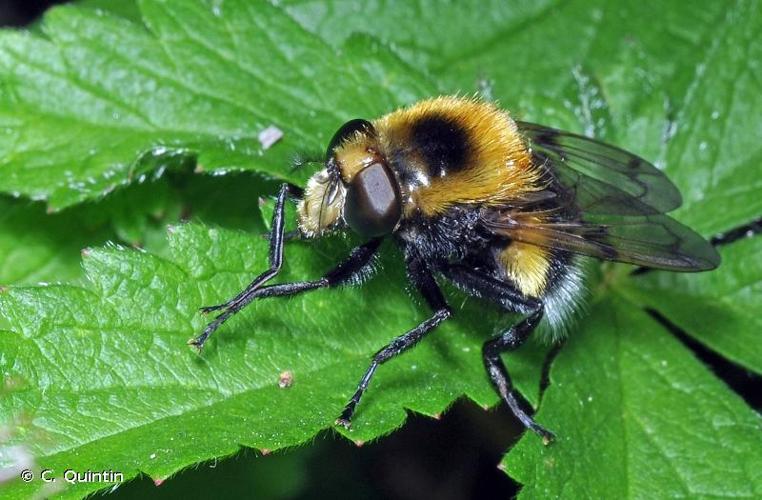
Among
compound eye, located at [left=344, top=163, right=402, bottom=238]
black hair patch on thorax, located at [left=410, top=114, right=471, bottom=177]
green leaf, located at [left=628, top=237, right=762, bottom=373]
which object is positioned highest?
black hair patch on thorax, located at [left=410, top=114, right=471, bottom=177]

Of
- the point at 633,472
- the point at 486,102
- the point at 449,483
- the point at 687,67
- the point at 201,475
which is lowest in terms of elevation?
the point at 449,483

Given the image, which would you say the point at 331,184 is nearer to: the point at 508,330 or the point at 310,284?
the point at 310,284

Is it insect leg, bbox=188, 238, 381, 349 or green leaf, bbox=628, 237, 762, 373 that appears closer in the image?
insect leg, bbox=188, 238, 381, 349

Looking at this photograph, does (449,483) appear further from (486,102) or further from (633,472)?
(486,102)

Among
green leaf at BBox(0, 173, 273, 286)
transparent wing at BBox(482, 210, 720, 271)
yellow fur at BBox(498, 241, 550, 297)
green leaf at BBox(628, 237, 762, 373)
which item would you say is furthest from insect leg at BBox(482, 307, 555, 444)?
green leaf at BBox(0, 173, 273, 286)

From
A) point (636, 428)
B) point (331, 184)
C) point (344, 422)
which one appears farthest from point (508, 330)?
point (331, 184)

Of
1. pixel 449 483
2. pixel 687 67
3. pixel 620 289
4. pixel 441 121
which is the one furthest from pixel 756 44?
pixel 449 483

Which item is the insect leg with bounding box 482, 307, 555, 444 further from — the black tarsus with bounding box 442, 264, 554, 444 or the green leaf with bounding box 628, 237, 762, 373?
the green leaf with bounding box 628, 237, 762, 373
